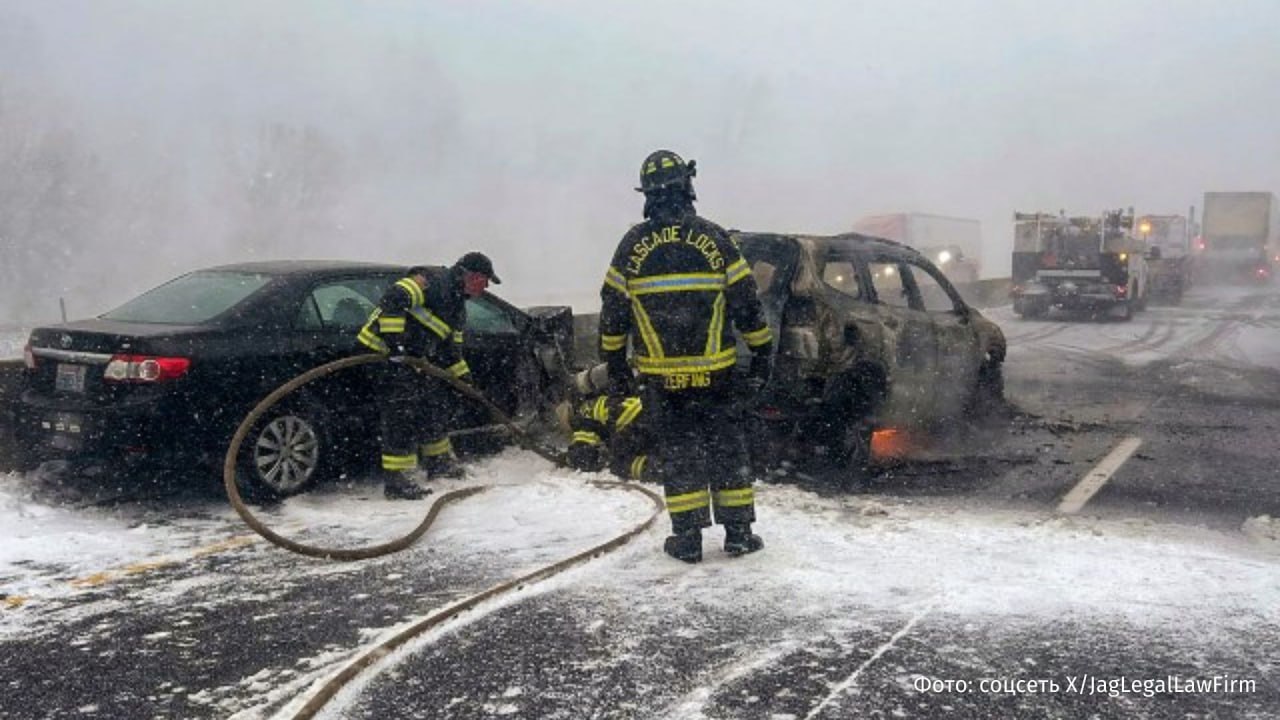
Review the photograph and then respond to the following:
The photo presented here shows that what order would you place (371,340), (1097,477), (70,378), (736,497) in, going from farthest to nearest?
(1097,477), (371,340), (70,378), (736,497)

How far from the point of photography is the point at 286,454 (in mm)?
5582

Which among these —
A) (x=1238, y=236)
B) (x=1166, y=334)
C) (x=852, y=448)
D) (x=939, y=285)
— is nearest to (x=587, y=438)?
(x=852, y=448)

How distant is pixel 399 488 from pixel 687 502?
218 cm

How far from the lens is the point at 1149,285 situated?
2628cm

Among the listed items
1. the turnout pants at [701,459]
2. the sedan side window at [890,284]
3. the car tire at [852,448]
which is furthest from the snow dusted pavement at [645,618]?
the sedan side window at [890,284]

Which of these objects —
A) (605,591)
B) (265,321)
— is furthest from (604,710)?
(265,321)

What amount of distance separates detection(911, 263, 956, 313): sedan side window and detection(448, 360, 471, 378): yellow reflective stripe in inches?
144

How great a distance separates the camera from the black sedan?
201 inches

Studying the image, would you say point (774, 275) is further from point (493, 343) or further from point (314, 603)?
point (314, 603)

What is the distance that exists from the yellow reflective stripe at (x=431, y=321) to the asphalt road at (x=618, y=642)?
1.55m

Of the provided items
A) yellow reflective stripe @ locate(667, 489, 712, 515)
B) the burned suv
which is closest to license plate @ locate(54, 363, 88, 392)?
yellow reflective stripe @ locate(667, 489, 712, 515)

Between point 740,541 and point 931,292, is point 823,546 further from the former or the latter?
point 931,292

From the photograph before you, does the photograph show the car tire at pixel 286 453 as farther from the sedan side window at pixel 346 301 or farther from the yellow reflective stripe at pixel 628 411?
the yellow reflective stripe at pixel 628 411

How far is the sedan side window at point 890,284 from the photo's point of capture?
22.8ft
